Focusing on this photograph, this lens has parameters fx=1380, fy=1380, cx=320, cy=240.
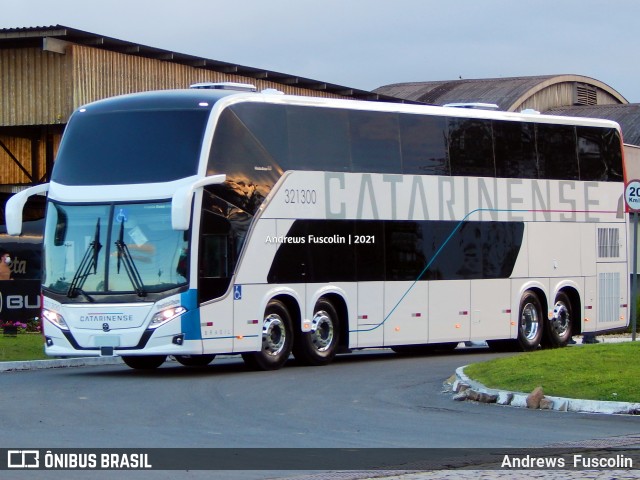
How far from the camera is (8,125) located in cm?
3575

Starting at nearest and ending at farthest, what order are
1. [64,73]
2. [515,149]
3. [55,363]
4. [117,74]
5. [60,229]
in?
1. [60,229]
2. [55,363]
3. [515,149]
4. [64,73]
5. [117,74]

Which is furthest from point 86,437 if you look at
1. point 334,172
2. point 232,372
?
point 334,172

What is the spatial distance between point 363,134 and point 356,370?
414cm

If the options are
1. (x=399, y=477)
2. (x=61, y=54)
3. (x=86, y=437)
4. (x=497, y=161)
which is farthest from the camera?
(x=61, y=54)

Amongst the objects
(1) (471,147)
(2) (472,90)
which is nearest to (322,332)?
(1) (471,147)

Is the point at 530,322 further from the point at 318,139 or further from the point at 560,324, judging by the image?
the point at 318,139

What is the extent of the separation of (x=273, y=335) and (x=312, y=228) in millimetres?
1917

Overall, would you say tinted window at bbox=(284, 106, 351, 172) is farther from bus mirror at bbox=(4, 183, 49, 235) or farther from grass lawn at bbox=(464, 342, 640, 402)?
grass lawn at bbox=(464, 342, 640, 402)

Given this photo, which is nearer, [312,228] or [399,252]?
[312,228]

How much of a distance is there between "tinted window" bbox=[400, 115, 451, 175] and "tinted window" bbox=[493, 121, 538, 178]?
1509 mm

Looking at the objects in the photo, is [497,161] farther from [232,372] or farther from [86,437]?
[86,437]

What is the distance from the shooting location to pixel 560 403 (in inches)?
642

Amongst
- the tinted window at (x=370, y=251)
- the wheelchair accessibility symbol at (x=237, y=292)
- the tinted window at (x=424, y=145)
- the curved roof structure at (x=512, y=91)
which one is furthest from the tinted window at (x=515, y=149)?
the curved roof structure at (x=512, y=91)

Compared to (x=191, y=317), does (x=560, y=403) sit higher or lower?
lower
